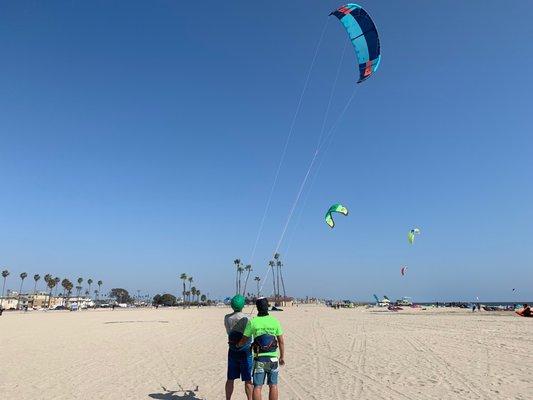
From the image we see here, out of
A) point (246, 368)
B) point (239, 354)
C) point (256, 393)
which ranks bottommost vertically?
point (256, 393)

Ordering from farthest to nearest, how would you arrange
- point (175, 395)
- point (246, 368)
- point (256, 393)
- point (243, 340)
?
point (175, 395) → point (246, 368) → point (243, 340) → point (256, 393)

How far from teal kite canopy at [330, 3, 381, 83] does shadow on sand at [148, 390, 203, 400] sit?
30.3 ft

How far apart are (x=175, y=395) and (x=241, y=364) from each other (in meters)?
2.21

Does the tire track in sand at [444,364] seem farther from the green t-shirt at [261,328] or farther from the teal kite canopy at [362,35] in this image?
the teal kite canopy at [362,35]

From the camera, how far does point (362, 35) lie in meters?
12.3

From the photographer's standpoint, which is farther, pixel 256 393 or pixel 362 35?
pixel 362 35

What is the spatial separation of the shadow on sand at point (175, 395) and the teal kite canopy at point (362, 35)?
30.3 feet

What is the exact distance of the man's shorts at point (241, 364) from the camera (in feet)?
19.4

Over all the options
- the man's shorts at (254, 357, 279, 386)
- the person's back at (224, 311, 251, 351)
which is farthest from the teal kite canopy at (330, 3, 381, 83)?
the man's shorts at (254, 357, 279, 386)

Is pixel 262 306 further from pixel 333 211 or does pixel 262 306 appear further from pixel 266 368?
pixel 333 211

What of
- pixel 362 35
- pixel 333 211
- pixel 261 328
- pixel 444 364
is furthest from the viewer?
pixel 333 211

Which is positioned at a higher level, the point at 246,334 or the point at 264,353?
the point at 246,334

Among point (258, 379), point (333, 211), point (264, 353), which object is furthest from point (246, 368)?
point (333, 211)

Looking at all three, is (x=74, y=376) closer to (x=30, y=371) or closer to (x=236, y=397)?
(x=30, y=371)
